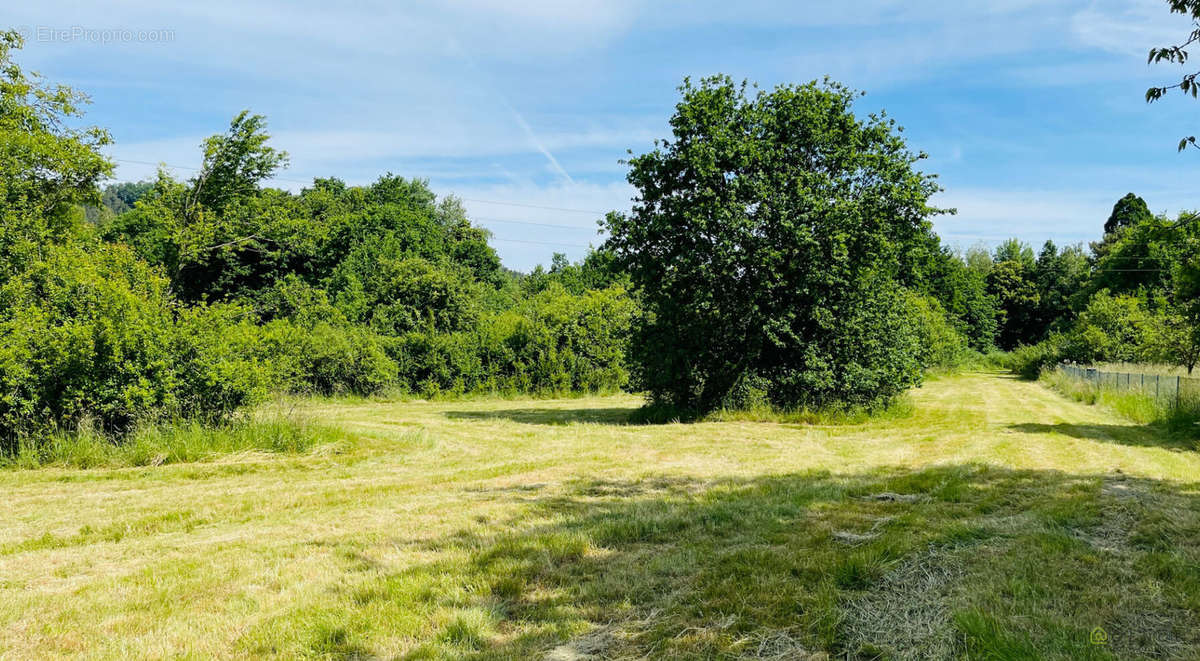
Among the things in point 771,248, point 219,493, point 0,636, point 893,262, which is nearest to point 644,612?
point 0,636

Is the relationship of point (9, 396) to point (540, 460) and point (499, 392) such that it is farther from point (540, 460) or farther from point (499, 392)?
point (499, 392)

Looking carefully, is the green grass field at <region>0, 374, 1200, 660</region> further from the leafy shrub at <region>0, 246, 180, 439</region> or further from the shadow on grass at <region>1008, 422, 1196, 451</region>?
the shadow on grass at <region>1008, 422, 1196, 451</region>

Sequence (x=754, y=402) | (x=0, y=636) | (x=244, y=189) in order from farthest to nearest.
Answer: (x=244, y=189), (x=754, y=402), (x=0, y=636)

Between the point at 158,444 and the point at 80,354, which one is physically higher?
the point at 80,354

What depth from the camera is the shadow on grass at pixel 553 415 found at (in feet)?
54.1

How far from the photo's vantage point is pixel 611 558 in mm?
4973

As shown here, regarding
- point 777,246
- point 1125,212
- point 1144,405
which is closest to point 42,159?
point 777,246

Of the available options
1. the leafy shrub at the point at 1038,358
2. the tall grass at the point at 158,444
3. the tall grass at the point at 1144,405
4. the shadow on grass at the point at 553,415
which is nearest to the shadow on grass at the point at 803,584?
the tall grass at the point at 158,444

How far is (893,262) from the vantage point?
15805 millimetres

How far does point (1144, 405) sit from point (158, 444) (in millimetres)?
20336

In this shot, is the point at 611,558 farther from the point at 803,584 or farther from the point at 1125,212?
the point at 1125,212

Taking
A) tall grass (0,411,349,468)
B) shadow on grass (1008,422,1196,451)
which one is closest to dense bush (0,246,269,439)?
tall grass (0,411,349,468)

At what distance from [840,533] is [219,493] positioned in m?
6.75

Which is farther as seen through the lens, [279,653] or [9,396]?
[9,396]
